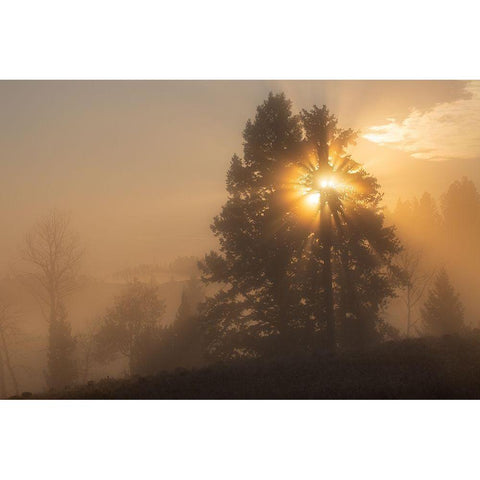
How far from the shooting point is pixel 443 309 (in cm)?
3612

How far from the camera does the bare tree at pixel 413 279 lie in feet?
119

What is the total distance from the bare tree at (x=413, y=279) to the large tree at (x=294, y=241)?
42.2 feet

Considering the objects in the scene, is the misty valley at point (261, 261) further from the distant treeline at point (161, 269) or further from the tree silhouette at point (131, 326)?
the tree silhouette at point (131, 326)

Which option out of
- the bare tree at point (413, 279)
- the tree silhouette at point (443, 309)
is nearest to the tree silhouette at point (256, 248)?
the bare tree at point (413, 279)

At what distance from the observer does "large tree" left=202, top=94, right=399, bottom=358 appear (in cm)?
2166

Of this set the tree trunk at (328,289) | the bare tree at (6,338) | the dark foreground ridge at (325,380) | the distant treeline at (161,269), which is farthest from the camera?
the distant treeline at (161,269)

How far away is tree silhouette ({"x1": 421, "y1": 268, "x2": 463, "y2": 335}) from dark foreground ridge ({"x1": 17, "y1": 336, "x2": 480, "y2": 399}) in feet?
62.9

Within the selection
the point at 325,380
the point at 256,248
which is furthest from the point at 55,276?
the point at 325,380

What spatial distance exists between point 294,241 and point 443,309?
18129 mm

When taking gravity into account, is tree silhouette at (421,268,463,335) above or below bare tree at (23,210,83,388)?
below

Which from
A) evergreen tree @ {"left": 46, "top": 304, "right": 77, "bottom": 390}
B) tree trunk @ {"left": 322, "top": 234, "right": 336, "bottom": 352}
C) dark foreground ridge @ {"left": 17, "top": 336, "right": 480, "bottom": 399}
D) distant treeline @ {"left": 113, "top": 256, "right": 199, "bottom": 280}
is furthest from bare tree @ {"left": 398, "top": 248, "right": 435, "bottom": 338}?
evergreen tree @ {"left": 46, "top": 304, "right": 77, "bottom": 390}

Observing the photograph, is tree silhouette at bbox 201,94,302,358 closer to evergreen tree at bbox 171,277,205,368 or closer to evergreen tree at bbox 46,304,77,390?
→ evergreen tree at bbox 171,277,205,368

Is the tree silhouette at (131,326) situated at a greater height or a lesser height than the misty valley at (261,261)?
lesser
